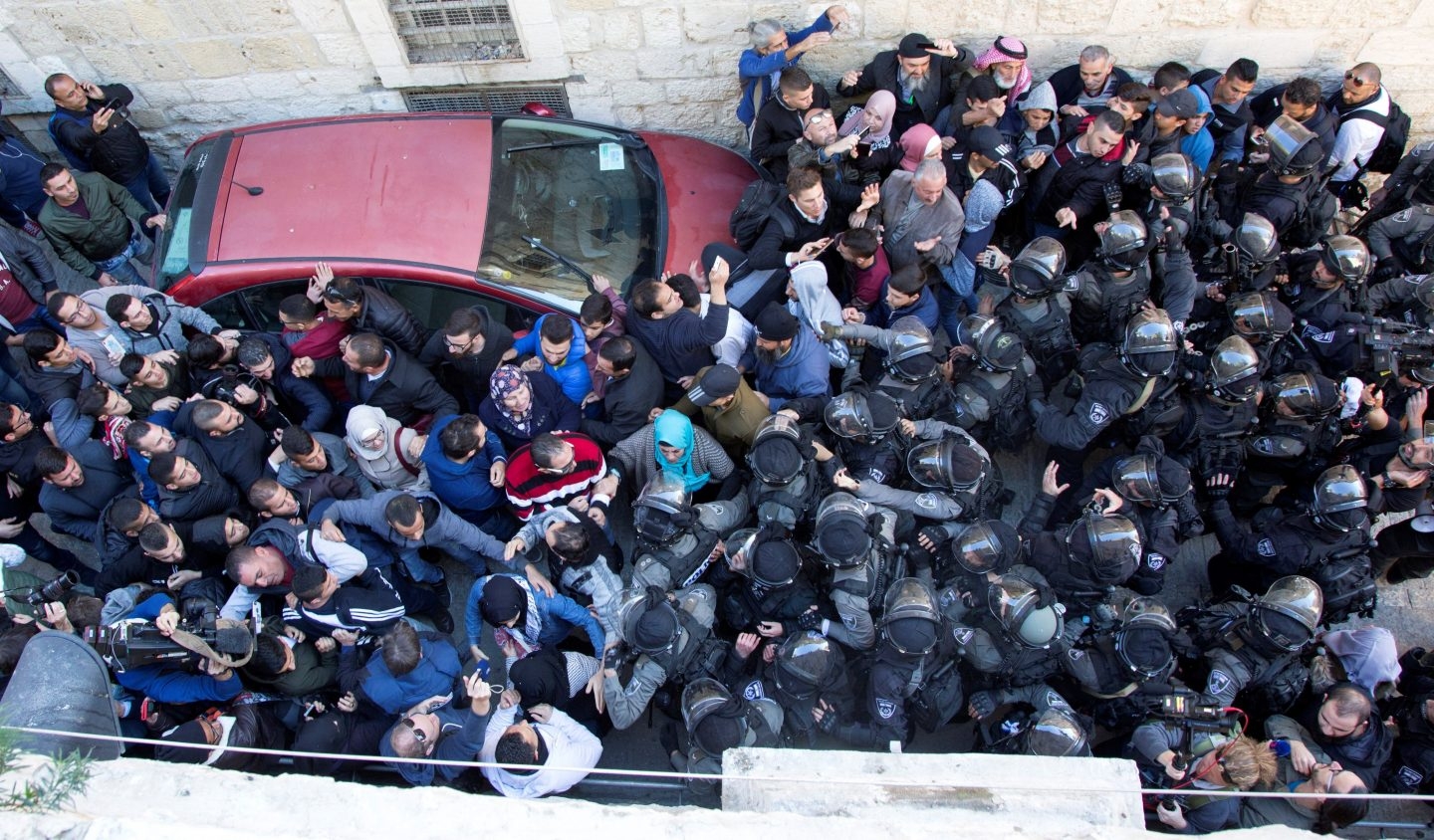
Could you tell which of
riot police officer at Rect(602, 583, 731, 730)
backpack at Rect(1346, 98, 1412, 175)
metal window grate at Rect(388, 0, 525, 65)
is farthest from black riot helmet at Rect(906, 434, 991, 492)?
metal window grate at Rect(388, 0, 525, 65)

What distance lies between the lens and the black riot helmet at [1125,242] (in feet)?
16.5

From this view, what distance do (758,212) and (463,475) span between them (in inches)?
92.2

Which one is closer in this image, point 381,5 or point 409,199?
point 409,199

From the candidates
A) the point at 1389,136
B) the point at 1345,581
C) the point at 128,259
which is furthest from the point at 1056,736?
the point at 128,259

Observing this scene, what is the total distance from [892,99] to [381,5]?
354cm

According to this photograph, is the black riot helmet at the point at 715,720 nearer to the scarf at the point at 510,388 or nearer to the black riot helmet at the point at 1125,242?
the scarf at the point at 510,388

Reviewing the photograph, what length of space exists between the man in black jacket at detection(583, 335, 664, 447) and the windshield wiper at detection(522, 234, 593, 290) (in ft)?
2.17

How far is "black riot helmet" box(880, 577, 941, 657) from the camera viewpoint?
12.9 feet

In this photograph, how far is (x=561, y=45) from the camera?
630 cm

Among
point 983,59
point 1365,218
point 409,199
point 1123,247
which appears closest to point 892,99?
point 983,59

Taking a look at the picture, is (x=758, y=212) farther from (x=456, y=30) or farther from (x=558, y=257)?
(x=456, y=30)

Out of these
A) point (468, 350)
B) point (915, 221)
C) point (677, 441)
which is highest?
point (468, 350)

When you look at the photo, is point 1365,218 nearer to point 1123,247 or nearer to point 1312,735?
point 1123,247

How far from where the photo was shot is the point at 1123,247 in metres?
5.04
